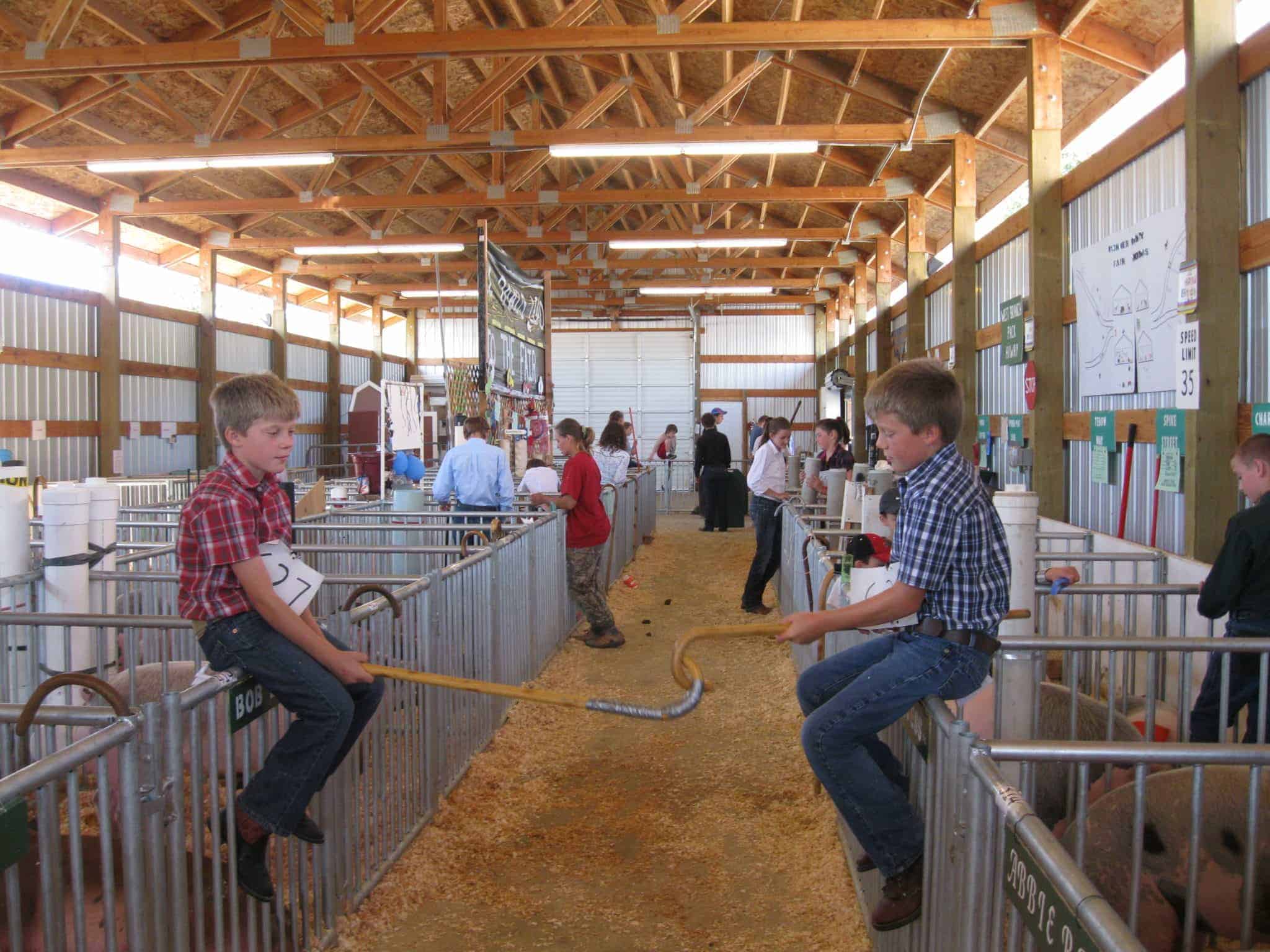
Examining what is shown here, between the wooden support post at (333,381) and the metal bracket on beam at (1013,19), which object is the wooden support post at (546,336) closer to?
the metal bracket on beam at (1013,19)

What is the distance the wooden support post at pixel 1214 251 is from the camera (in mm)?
5363

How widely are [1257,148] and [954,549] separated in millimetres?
4486

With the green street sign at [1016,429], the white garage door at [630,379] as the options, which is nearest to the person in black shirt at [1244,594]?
the green street sign at [1016,429]

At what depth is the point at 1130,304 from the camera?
694 centimetres

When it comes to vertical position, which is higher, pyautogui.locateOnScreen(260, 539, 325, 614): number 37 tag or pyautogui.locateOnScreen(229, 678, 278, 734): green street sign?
pyautogui.locateOnScreen(260, 539, 325, 614): number 37 tag

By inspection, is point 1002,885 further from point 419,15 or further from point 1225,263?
point 419,15

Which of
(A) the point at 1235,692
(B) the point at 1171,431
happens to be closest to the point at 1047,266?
(B) the point at 1171,431

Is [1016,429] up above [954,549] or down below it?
above

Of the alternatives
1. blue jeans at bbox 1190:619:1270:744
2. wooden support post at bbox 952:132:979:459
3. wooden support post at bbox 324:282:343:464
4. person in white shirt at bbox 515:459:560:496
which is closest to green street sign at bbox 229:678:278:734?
blue jeans at bbox 1190:619:1270:744

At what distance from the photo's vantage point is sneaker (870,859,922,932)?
261cm

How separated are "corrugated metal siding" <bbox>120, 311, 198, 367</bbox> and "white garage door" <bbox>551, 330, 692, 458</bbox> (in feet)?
37.2

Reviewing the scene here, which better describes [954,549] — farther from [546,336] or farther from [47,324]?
[47,324]

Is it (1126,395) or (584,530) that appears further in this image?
(584,530)

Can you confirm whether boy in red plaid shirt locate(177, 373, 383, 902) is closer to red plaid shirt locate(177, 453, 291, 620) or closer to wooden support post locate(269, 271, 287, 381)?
red plaid shirt locate(177, 453, 291, 620)
